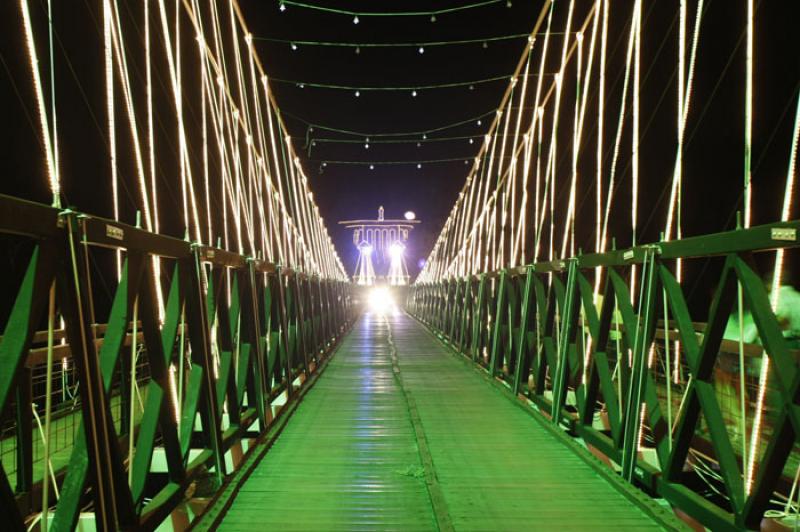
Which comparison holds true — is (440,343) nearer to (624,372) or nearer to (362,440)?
(362,440)

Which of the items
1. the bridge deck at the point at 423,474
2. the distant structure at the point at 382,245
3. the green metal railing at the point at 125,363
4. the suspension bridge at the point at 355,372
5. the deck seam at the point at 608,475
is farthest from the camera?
the distant structure at the point at 382,245

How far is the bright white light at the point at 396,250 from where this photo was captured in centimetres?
5912

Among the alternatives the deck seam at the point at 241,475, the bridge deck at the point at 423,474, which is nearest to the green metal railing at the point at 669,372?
the bridge deck at the point at 423,474

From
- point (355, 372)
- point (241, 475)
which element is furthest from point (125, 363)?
point (355, 372)

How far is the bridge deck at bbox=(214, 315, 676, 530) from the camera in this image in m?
2.44

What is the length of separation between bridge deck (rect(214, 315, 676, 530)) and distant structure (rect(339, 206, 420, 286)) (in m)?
51.2

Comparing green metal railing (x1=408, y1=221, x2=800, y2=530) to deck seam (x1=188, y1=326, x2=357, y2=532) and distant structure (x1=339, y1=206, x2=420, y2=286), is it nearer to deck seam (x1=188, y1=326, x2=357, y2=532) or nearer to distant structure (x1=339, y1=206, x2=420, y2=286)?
deck seam (x1=188, y1=326, x2=357, y2=532)

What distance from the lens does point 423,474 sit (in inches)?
117

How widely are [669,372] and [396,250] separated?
2249 inches

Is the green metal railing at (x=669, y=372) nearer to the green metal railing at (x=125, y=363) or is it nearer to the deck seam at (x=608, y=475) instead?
the deck seam at (x=608, y=475)

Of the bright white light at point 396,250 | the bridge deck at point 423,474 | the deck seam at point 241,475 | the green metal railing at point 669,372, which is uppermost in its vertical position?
the bright white light at point 396,250

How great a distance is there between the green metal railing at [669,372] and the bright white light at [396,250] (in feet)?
176

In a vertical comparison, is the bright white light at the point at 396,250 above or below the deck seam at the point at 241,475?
above

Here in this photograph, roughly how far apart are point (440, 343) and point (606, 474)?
7727mm
